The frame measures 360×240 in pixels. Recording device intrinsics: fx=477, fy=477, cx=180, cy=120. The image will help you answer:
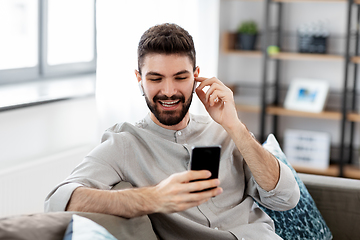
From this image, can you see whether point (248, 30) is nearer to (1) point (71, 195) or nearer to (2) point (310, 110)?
(2) point (310, 110)

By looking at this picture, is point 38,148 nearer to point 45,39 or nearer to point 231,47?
point 45,39

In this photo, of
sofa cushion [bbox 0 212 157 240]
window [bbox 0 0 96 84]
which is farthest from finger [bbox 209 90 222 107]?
window [bbox 0 0 96 84]

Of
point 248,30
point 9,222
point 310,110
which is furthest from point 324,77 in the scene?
point 9,222

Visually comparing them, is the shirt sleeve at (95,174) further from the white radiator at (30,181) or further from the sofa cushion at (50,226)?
the white radiator at (30,181)

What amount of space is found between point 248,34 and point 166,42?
2.26 metres

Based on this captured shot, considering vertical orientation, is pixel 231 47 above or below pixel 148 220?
above

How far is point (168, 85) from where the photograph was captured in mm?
1505

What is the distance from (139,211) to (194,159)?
20cm

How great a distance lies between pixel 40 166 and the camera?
2266 mm

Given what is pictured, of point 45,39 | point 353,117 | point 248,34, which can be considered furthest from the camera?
point 248,34

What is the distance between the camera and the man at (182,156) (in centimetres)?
142

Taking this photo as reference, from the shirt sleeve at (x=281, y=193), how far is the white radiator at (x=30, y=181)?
111cm

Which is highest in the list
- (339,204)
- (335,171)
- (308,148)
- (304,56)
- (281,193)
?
(304,56)

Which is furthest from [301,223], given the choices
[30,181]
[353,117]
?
[353,117]
